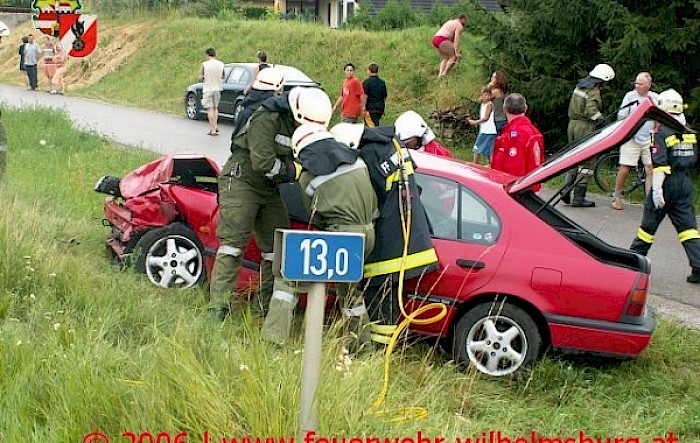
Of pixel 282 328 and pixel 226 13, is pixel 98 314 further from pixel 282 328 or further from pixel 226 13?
pixel 226 13

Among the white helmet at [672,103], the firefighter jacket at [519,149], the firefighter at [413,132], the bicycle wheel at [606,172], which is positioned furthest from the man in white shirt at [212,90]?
the white helmet at [672,103]

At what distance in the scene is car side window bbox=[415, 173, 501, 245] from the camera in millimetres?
6133

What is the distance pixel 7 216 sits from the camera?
6789 millimetres

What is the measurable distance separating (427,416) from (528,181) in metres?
2.33

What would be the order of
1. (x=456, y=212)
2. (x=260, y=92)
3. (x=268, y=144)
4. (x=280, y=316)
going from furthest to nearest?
(x=260, y=92) → (x=268, y=144) → (x=456, y=212) → (x=280, y=316)

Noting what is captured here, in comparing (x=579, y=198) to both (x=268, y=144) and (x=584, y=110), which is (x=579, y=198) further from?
(x=268, y=144)

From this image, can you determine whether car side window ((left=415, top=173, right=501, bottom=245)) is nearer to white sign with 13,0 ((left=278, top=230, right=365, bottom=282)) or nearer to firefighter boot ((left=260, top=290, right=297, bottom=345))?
firefighter boot ((left=260, top=290, right=297, bottom=345))

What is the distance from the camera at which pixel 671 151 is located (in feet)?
28.4

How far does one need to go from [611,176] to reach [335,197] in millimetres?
10167

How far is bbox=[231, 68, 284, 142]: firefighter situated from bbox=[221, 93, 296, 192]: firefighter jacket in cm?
14

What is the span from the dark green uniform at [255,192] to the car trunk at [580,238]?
1.67 m

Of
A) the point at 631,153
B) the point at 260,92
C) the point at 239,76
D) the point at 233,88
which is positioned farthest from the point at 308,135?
the point at 239,76

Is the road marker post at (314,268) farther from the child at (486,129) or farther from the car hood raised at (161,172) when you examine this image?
the child at (486,129)

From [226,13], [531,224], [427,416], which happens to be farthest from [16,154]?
[226,13]
